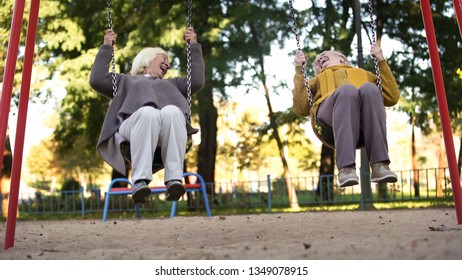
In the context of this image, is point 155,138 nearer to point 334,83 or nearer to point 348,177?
point 348,177

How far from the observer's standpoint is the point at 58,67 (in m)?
12.5

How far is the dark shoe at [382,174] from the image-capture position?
151 inches

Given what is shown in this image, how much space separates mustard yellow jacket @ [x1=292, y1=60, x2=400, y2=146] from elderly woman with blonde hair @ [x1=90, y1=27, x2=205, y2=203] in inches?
27.7

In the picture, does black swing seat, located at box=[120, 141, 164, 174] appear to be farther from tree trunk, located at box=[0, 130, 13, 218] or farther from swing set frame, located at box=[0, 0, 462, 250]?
tree trunk, located at box=[0, 130, 13, 218]

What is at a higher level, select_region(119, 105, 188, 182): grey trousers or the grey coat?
the grey coat

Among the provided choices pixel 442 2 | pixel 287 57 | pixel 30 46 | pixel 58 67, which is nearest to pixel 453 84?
pixel 442 2

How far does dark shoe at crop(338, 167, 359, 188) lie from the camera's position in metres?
3.83

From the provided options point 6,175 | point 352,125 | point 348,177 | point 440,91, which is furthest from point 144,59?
point 6,175

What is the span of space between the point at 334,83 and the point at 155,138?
1.31 metres

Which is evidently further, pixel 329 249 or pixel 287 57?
pixel 287 57

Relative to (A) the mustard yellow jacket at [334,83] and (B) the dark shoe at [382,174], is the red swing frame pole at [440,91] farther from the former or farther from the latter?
(B) the dark shoe at [382,174]

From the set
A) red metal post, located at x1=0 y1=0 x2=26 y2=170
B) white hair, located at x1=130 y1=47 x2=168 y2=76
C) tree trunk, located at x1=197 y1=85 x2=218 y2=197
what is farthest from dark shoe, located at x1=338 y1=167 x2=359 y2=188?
tree trunk, located at x1=197 y1=85 x2=218 y2=197
